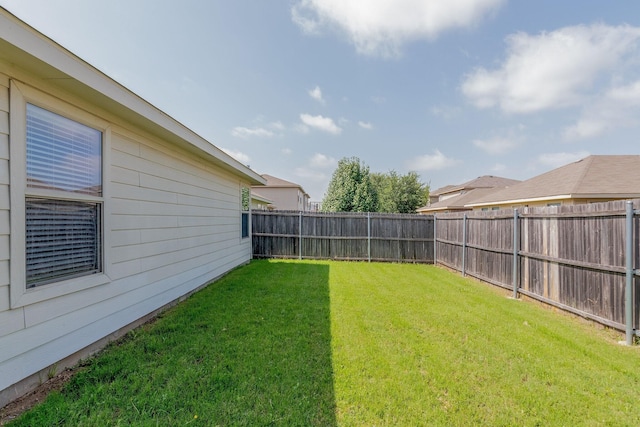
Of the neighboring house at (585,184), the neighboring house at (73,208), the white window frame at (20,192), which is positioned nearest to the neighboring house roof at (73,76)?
the neighboring house at (73,208)

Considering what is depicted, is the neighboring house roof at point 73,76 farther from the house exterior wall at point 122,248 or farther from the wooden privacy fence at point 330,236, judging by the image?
the wooden privacy fence at point 330,236

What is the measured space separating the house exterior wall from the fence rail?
422 cm

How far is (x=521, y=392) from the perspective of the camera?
2373 millimetres

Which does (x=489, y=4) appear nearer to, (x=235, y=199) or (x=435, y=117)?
(x=435, y=117)

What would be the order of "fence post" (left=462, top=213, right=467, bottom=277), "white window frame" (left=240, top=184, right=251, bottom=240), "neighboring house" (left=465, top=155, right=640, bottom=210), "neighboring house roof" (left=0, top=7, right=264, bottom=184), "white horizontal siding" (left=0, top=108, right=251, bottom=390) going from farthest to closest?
"neighboring house" (left=465, top=155, right=640, bottom=210) → "white window frame" (left=240, top=184, right=251, bottom=240) → "fence post" (left=462, top=213, right=467, bottom=277) → "white horizontal siding" (left=0, top=108, right=251, bottom=390) → "neighboring house roof" (left=0, top=7, right=264, bottom=184)

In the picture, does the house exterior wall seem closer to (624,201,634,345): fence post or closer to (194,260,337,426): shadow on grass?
(194,260,337,426): shadow on grass

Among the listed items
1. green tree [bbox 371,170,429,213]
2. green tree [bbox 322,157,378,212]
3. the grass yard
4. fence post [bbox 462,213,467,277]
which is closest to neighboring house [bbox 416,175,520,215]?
green tree [bbox 371,170,429,213]

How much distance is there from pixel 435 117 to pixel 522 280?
10116 millimetres

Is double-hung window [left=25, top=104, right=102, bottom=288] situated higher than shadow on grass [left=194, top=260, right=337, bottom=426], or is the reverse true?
double-hung window [left=25, top=104, right=102, bottom=288]

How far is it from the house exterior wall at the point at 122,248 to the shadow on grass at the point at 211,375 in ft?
1.17

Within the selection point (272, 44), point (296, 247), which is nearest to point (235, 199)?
point (296, 247)

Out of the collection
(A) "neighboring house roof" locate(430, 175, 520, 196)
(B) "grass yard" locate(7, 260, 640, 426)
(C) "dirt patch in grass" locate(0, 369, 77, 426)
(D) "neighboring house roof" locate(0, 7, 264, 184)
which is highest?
(A) "neighboring house roof" locate(430, 175, 520, 196)

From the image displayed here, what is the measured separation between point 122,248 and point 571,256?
6.66 m

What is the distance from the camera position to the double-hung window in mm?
2295
